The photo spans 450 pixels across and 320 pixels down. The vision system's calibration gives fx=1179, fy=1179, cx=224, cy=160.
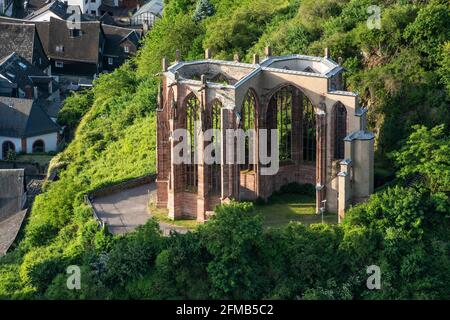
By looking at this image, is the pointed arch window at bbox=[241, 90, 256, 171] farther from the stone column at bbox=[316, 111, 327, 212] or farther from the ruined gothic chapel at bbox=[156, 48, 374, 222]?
the stone column at bbox=[316, 111, 327, 212]

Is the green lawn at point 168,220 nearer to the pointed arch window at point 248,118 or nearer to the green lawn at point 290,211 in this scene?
the green lawn at point 290,211

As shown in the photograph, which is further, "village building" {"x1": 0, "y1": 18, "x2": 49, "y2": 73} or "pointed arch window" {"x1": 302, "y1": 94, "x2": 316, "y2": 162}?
"village building" {"x1": 0, "y1": 18, "x2": 49, "y2": 73}

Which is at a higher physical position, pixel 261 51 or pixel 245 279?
pixel 261 51

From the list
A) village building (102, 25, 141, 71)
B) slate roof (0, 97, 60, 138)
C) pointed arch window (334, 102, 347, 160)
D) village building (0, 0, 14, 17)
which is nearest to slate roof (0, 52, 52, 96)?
slate roof (0, 97, 60, 138)

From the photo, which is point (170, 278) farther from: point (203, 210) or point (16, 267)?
point (16, 267)

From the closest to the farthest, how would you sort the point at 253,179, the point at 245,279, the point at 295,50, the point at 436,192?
the point at 245,279 < the point at 436,192 < the point at 253,179 < the point at 295,50

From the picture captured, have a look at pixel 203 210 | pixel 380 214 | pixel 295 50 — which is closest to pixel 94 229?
pixel 203 210

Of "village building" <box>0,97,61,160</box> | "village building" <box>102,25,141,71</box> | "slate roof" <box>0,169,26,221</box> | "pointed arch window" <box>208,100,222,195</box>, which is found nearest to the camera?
"pointed arch window" <box>208,100,222,195</box>
